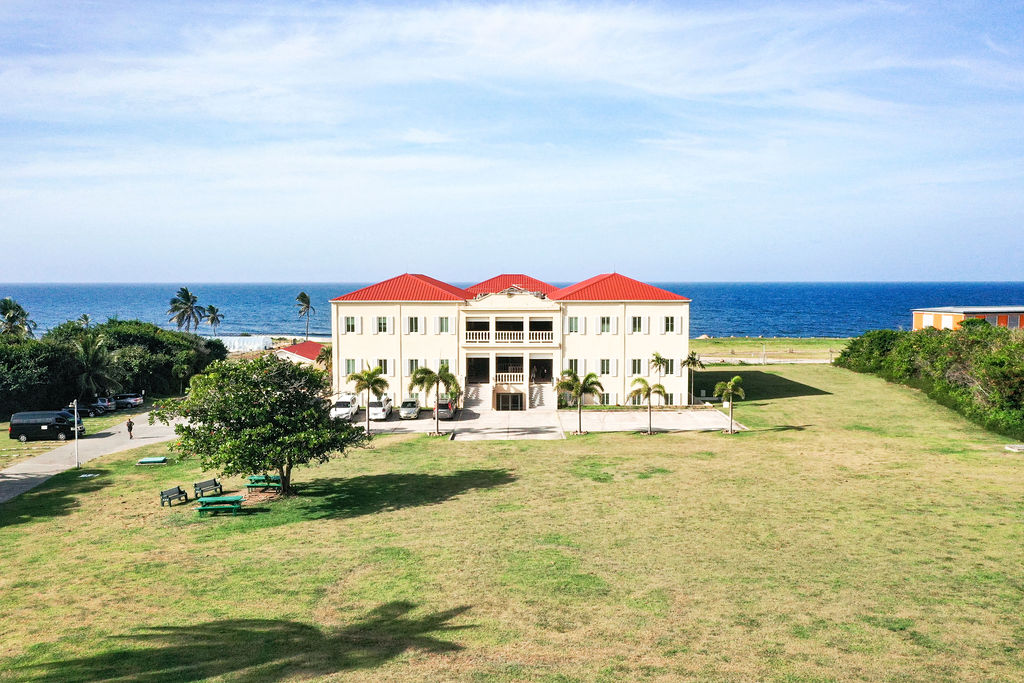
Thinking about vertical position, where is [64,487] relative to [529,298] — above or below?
below

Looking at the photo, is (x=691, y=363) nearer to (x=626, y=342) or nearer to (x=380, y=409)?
(x=626, y=342)

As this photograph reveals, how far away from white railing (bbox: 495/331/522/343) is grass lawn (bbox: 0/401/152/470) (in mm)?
30792

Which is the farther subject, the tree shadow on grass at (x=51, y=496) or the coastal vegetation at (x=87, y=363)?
the coastal vegetation at (x=87, y=363)

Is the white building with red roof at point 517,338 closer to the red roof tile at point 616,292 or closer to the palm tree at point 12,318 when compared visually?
the red roof tile at point 616,292

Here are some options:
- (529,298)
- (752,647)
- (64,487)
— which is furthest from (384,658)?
(529,298)

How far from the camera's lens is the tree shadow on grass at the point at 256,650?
53.7 feet

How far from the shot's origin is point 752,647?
59.1ft

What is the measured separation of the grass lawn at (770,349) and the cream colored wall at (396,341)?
47.1m

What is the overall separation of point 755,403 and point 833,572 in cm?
3867

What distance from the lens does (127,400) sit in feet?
204

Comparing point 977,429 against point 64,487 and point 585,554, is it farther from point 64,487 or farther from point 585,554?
point 64,487

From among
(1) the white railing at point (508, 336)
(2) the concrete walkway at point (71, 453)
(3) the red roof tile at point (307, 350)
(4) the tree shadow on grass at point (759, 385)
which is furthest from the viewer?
(3) the red roof tile at point (307, 350)

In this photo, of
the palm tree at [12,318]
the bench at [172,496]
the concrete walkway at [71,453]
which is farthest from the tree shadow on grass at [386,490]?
the palm tree at [12,318]

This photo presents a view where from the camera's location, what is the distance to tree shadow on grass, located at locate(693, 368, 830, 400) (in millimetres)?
64625
